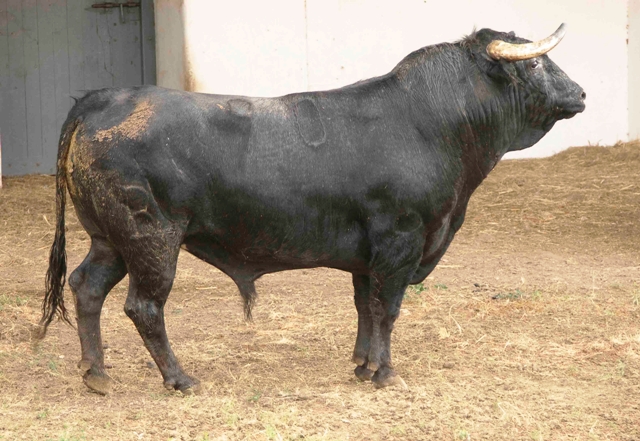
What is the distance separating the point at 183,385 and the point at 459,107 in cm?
205

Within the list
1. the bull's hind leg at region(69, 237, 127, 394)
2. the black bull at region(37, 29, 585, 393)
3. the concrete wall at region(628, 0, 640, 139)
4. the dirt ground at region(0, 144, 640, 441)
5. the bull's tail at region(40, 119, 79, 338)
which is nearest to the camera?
the dirt ground at region(0, 144, 640, 441)

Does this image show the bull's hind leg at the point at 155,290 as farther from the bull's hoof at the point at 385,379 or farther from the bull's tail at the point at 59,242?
the bull's hoof at the point at 385,379

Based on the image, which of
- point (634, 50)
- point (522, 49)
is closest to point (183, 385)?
point (522, 49)

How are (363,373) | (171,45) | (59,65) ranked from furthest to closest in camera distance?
1. (59,65)
2. (171,45)
3. (363,373)

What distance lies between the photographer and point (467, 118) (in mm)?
5324

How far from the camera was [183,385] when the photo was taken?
512cm

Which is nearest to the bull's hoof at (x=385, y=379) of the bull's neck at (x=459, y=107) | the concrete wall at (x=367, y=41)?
the bull's neck at (x=459, y=107)

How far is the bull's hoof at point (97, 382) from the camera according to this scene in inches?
203

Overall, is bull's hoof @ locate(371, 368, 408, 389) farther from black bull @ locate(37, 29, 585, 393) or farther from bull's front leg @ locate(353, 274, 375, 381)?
bull's front leg @ locate(353, 274, 375, 381)

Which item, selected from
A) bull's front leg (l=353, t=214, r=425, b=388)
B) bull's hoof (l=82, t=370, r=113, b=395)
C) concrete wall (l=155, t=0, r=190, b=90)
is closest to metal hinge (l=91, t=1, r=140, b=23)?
concrete wall (l=155, t=0, r=190, b=90)

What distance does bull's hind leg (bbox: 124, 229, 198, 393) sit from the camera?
4867 millimetres

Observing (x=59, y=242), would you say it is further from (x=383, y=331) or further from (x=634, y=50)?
(x=634, y=50)

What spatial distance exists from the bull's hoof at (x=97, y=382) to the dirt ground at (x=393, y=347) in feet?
0.23

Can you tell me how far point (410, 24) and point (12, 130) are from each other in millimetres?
4920
